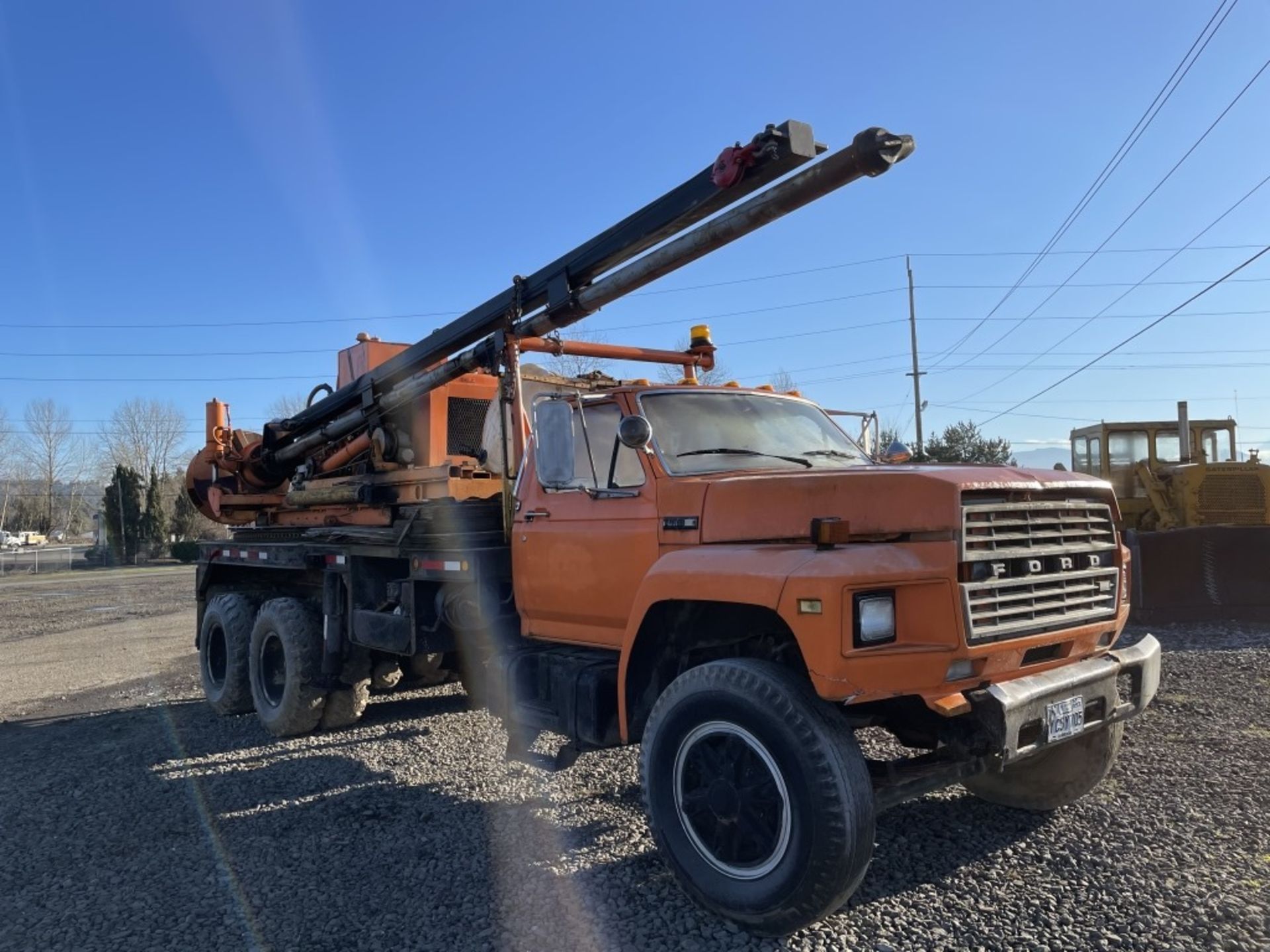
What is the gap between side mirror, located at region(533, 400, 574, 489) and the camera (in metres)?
4.62

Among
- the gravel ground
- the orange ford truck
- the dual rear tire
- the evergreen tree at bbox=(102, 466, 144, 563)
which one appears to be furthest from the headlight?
the evergreen tree at bbox=(102, 466, 144, 563)

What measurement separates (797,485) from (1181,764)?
11.6ft

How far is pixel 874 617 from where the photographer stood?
3338mm

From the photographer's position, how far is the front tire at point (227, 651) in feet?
26.4

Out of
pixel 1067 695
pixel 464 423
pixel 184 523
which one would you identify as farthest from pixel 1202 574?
pixel 184 523

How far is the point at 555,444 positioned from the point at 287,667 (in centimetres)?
387

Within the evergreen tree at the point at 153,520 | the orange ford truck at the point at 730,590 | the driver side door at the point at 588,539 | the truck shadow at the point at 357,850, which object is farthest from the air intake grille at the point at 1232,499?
the evergreen tree at the point at 153,520

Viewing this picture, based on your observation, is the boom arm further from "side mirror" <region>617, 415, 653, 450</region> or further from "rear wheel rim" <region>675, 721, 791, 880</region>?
"rear wheel rim" <region>675, 721, 791, 880</region>

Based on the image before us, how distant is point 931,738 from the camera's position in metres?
4.12

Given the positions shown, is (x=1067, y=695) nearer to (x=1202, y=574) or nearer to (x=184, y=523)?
(x=1202, y=574)

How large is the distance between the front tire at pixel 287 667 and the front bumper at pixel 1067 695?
5453 millimetres

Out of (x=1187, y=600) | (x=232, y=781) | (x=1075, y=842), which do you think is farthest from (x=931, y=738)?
(x=1187, y=600)

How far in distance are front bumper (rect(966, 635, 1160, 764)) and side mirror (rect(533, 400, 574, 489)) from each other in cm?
224

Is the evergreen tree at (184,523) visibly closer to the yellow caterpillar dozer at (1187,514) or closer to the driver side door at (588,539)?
the yellow caterpillar dozer at (1187,514)
